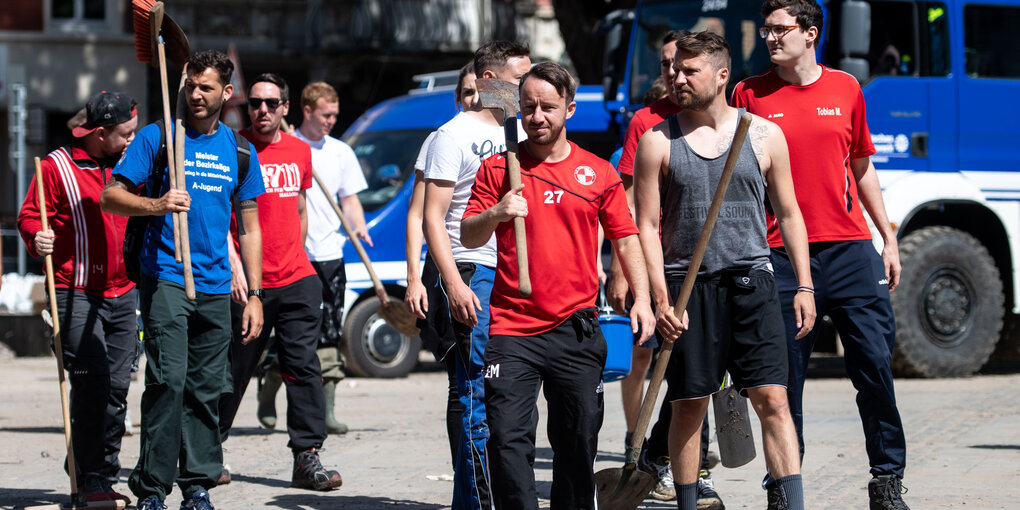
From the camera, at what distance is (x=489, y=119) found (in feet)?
19.1

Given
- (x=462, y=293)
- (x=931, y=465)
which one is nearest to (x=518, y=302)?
(x=462, y=293)

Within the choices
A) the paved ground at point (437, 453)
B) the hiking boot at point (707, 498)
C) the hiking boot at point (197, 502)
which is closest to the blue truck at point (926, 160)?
the paved ground at point (437, 453)

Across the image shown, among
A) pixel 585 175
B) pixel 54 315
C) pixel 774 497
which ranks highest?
pixel 585 175

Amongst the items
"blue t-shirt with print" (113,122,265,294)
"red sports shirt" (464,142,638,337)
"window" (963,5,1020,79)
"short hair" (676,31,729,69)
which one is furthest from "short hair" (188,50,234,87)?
"window" (963,5,1020,79)

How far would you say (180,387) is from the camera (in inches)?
228

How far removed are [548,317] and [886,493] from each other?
1.79 metres

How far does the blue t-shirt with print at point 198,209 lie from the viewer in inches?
228

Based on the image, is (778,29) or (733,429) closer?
(733,429)

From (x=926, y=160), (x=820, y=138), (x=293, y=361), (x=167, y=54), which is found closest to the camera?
(x=820, y=138)

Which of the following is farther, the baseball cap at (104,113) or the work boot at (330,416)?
the work boot at (330,416)

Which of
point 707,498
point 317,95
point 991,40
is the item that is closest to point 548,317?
point 707,498

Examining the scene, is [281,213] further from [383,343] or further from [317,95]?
[383,343]

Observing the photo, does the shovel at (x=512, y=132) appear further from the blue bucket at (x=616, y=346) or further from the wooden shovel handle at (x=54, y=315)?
the wooden shovel handle at (x=54, y=315)

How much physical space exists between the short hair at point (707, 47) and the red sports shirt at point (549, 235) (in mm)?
579
